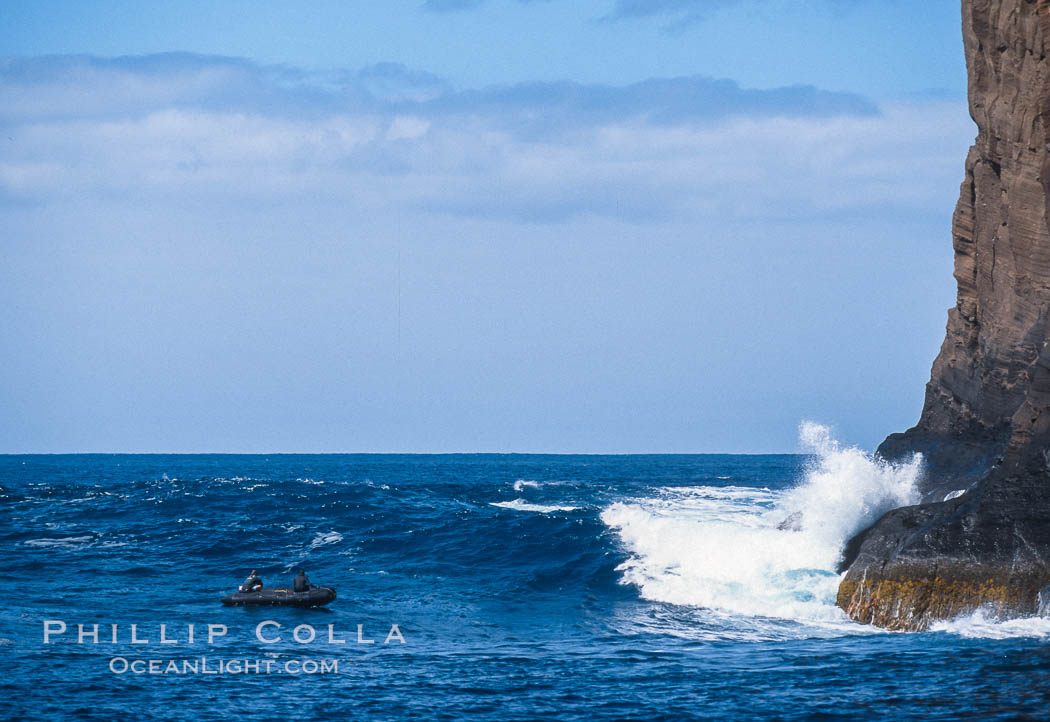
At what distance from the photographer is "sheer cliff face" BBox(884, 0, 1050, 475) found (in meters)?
26.5

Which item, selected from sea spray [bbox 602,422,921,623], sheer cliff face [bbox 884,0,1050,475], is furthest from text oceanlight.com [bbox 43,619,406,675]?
sheer cliff face [bbox 884,0,1050,475]

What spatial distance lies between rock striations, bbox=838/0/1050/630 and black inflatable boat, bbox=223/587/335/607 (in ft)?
41.6

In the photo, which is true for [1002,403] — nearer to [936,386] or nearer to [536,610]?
[936,386]

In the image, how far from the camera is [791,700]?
57.7 ft

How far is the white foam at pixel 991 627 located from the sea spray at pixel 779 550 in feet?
9.44

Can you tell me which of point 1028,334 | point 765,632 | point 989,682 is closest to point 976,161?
point 1028,334

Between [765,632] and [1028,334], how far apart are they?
11686 mm

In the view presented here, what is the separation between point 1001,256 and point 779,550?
1097 centimetres

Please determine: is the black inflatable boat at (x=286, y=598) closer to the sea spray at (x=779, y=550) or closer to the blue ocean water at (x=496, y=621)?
the blue ocean water at (x=496, y=621)

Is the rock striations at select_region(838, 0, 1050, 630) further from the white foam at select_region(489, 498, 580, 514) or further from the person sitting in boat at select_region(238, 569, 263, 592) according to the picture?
the white foam at select_region(489, 498, 580, 514)

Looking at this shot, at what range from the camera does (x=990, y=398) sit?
32031 millimetres

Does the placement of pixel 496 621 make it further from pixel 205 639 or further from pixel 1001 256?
pixel 1001 256

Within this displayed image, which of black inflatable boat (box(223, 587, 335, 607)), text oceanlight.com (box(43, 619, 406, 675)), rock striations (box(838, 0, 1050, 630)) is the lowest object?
text oceanlight.com (box(43, 619, 406, 675))

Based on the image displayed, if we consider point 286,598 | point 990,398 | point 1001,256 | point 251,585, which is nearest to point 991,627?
point 990,398
